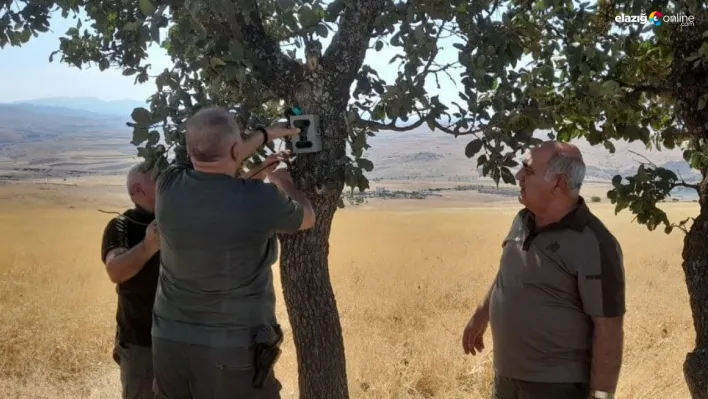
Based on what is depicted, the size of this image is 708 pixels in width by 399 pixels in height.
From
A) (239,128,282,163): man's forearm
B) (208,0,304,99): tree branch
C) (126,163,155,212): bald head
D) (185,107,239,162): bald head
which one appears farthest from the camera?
(126,163,155,212): bald head

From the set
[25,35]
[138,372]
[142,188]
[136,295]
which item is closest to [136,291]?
[136,295]

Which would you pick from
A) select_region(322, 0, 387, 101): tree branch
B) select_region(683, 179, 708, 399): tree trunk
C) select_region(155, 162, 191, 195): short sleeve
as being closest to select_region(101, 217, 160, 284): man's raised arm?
select_region(155, 162, 191, 195): short sleeve

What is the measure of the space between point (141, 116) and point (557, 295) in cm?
182

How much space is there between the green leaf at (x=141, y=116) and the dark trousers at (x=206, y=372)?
85 centimetres

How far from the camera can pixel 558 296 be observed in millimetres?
2598

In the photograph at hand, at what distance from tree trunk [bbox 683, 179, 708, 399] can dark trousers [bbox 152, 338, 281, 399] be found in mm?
2318

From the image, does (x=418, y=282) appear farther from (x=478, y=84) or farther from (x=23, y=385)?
(x=478, y=84)

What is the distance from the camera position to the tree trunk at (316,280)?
2.88 metres

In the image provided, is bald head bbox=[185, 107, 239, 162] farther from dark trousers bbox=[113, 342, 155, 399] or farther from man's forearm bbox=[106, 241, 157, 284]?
dark trousers bbox=[113, 342, 155, 399]

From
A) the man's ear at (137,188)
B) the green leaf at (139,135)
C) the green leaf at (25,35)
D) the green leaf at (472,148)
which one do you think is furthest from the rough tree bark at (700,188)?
the green leaf at (25,35)

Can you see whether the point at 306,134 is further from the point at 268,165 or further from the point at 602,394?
the point at 602,394

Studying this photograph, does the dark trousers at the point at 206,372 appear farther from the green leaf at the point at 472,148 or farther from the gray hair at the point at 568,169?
the gray hair at the point at 568,169

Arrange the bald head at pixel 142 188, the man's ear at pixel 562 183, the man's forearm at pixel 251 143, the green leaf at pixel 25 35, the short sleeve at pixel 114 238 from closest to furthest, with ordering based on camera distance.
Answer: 1. the man's forearm at pixel 251 143
2. the man's ear at pixel 562 183
3. the short sleeve at pixel 114 238
4. the bald head at pixel 142 188
5. the green leaf at pixel 25 35

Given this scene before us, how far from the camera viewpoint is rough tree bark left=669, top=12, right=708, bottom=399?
3.39 m
